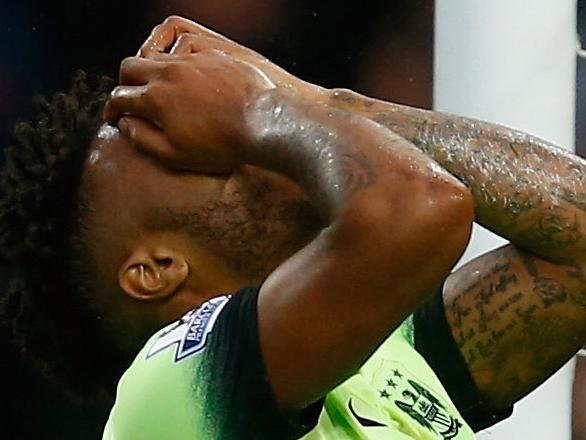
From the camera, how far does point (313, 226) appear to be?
119 centimetres

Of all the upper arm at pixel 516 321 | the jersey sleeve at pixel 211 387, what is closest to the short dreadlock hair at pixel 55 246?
the jersey sleeve at pixel 211 387

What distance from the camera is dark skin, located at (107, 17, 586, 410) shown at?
49.9 inches

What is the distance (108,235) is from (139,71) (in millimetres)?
150

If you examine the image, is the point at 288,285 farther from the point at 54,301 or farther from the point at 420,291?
the point at 54,301

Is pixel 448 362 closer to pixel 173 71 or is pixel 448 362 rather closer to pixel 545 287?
pixel 545 287

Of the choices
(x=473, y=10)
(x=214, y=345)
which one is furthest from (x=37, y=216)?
(x=473, y=10)

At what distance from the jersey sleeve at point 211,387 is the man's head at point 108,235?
0.11 meters

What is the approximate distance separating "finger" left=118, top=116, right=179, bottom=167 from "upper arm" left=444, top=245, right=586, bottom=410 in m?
0.38

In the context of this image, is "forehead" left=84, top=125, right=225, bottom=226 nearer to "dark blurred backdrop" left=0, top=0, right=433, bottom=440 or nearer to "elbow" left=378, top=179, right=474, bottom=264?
"elbow" left=378, top=179, right=474, bottom=264

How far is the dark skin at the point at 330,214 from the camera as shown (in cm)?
100

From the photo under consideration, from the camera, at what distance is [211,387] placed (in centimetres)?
→ 103

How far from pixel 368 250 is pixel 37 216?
407mm

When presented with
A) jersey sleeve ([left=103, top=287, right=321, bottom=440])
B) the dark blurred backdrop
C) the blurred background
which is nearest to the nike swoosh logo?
jersey sleeve ([left=103, top=287, right=321, bottom=440])

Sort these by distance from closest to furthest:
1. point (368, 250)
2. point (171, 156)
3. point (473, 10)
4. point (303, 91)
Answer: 1. point (368, 250)
2. point (171, 156)
3. point (303, 91)
4. point (473, 10)
